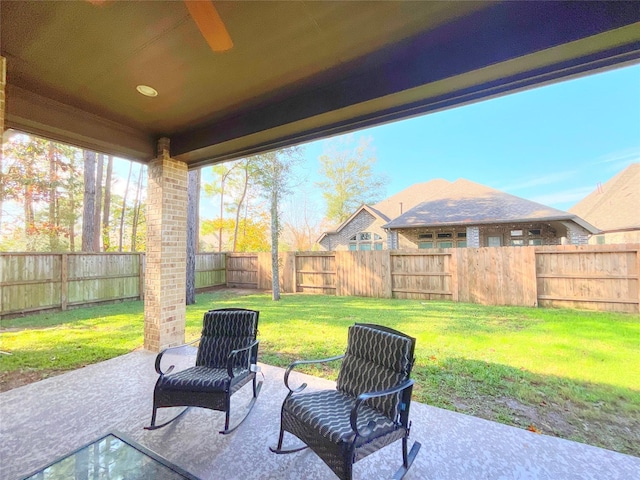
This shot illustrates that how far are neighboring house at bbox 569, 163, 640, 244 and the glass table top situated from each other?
14.6 m

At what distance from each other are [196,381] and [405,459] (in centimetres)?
168

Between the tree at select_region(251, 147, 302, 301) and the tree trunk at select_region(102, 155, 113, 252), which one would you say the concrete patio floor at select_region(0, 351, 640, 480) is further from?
the tree trunk at select_region(102, 155, 113, 252)

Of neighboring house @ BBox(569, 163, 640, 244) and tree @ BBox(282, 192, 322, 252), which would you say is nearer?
neighboring house @ BBox(569, 163, 640, 244)

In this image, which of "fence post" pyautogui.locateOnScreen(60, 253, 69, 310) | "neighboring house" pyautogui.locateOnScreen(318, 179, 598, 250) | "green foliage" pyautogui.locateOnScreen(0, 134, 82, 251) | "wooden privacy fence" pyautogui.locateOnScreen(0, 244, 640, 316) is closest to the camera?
"wooden privacy fence" pyautogui.locateOnScreen(0, 244, 640, 316)

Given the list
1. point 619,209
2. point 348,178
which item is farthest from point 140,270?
point 619,209

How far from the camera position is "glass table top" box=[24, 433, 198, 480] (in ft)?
4.92

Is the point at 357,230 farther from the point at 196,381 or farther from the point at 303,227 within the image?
the point at 196,381

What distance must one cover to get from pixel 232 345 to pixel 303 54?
265 cm

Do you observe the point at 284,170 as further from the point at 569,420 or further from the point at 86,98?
the point at 569,420

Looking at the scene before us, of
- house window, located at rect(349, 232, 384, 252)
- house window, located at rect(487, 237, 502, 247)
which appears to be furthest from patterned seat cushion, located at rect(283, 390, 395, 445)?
house window, located at rect(349, 232, 384, 252)

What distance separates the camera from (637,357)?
140 inches

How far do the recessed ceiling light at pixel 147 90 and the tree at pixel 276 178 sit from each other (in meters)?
5.89

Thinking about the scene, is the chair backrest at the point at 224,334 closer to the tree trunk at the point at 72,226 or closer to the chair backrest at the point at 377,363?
the chair backrest at the point at 377,363

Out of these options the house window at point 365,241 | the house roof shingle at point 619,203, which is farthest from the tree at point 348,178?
the house roof shingle at point 619,203
